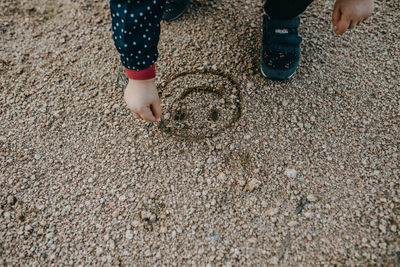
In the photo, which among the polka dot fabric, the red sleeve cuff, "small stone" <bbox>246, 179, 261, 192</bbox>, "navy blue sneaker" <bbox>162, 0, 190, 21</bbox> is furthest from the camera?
"navy blue sneaker" <bbox>162, 0, 190, 21</bbox>

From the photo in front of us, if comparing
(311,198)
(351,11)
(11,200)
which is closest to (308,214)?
(311,198)

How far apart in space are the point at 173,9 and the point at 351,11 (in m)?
1.02

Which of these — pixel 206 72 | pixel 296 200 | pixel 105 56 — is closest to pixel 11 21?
pixel 105 56

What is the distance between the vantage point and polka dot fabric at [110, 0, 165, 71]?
938 mm

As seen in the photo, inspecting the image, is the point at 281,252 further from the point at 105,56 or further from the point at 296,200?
the point at 105,56

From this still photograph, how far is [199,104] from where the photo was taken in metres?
1.53

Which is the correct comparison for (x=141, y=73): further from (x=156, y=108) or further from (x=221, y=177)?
(x=221, y=177)

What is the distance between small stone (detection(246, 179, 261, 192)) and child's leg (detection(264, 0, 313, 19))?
84 centimetres

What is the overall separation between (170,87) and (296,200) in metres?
0.81

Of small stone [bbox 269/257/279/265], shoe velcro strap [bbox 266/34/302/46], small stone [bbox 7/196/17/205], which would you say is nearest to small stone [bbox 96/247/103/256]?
small stone [bbox 7/196/17/205]

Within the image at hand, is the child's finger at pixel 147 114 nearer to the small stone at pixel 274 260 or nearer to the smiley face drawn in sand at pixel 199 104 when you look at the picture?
the smiley face drawn in sand at pixel 199 104

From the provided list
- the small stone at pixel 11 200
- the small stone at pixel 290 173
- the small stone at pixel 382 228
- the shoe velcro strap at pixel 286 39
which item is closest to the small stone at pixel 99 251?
the small stone at pixel 11 200

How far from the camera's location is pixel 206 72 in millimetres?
1619

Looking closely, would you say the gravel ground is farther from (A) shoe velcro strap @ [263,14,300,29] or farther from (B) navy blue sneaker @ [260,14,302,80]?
(A) shoe velcro strap @ [263,14,300,29]
